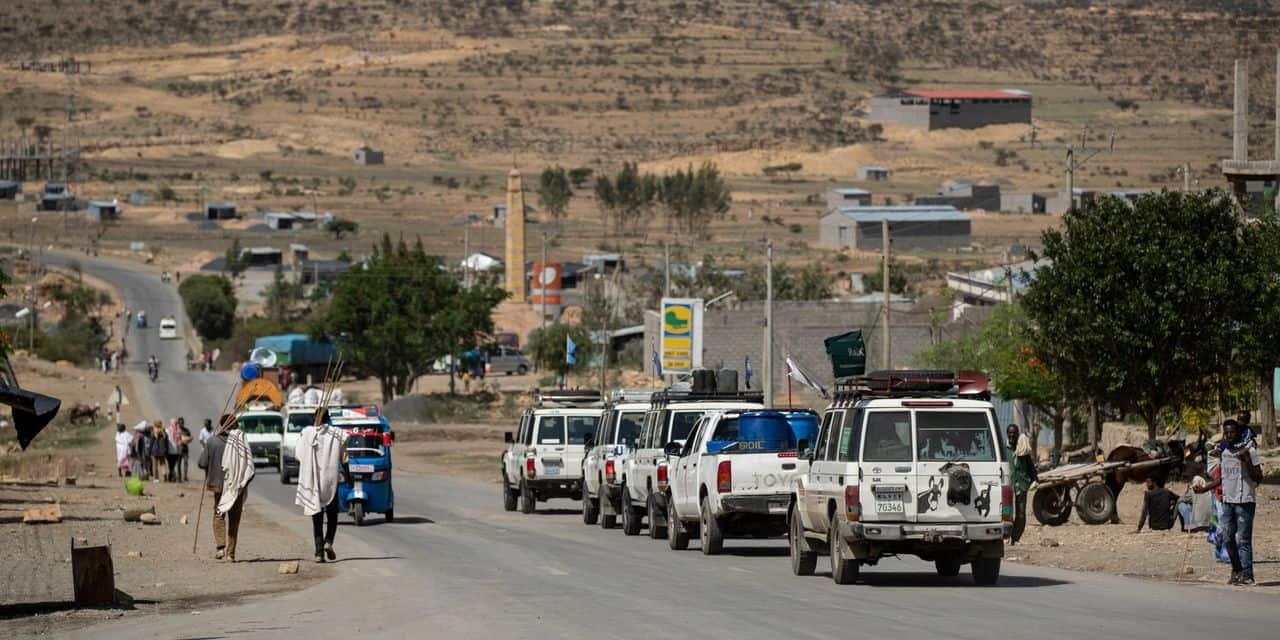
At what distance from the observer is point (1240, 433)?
19.9 m

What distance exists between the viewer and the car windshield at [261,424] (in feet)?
182

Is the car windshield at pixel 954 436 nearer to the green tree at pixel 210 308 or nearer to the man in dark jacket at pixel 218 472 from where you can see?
the man in dark jacket at pixel 218 472

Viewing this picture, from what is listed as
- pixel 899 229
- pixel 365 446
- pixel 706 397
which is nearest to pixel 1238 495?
pixel 706 397

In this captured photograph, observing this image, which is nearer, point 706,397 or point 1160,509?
point 1160,509

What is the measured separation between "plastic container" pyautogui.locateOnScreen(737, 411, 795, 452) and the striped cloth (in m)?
6.41

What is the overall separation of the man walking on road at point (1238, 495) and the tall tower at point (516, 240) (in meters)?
103

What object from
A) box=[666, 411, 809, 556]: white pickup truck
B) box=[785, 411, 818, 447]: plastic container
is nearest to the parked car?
box=[666, 411, 809, 556]: white pickup truck

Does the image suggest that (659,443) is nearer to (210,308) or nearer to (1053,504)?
(1053,504)

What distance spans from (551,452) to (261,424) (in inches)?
854

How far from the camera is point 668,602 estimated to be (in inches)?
714

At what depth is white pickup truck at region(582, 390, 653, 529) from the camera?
31.8 metres

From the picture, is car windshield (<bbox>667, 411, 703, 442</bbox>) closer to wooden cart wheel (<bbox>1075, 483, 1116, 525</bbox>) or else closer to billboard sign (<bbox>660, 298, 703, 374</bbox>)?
wooden cart wheel (<bbox>1075, 483, 1116, 525</bbox>)

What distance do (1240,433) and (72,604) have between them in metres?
12.1

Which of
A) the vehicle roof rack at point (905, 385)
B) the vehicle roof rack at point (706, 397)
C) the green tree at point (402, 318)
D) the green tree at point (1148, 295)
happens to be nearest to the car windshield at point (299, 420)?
the green tree at point (1148, 295)
